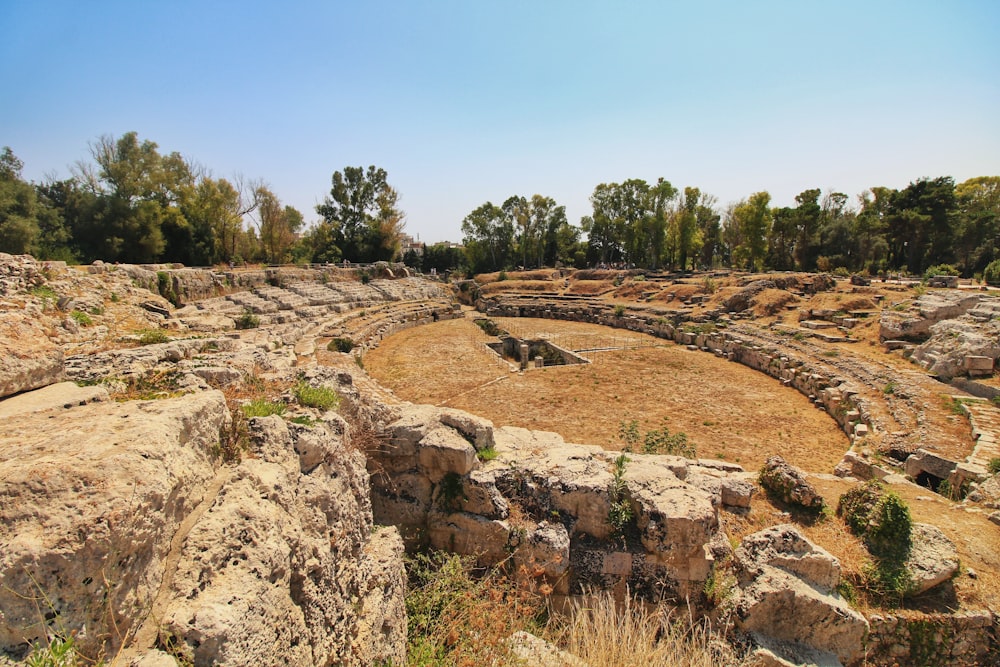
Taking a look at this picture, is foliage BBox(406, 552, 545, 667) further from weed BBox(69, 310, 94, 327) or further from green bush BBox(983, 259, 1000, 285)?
green bush BBox(983, 259, 1000, 285)

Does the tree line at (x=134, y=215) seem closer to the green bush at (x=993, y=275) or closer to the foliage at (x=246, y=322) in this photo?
the foliage at (x=246, y=322)

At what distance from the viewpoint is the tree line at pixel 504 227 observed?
21938 millimetres

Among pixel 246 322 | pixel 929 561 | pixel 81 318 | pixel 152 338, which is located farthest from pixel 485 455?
pixel 246 322

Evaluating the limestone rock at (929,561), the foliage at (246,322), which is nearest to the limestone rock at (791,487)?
the limestone rock at (929,561)

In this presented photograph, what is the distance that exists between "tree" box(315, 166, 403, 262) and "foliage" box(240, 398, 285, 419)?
131ft

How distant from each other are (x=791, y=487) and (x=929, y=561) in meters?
1.62

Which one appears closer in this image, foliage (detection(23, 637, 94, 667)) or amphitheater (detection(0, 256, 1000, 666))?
foliage (detection(23, 637, 94, 667))

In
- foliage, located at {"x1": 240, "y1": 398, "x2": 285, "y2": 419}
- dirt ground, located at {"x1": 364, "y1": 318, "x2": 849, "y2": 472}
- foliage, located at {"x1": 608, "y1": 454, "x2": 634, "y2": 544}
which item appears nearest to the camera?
foliage, located at {"x1": 240, "y1": 398, "x2": 285, "y2": 419}

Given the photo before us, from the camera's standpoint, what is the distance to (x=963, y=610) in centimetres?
484

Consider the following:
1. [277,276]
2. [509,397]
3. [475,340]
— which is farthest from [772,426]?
[277,276]

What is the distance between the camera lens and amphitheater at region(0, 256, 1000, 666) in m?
2.51

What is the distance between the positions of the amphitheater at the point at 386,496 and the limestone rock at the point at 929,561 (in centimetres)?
3

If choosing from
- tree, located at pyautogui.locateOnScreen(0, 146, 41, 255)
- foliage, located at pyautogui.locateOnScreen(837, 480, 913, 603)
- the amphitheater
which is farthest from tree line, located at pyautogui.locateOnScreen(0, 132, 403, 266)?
foliage, located at pyautogui.locateOnScreen(837, 480, 913, 603)

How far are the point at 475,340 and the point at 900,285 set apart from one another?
23.6m
